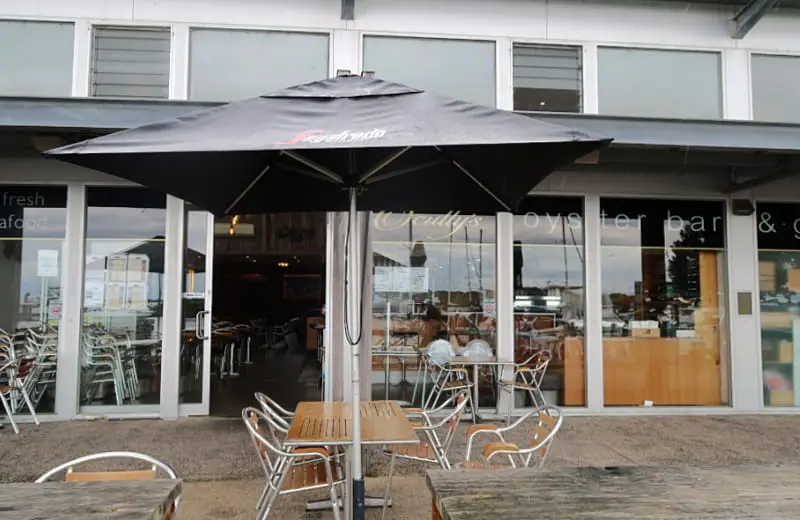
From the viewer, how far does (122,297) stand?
5723 mm

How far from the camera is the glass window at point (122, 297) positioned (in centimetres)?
564

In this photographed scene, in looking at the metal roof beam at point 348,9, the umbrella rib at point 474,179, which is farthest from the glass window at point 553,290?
the umbrella rib at point 474,179

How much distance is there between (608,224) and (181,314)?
4668mm

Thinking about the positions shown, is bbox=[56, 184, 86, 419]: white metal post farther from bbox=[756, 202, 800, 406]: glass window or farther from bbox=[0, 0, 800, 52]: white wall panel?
bbox=[756, 202, 800, 406]: glass window

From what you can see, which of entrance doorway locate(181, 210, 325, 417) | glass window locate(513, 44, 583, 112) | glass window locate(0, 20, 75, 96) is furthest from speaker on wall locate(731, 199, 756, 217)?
glass window locate(0, 20, 75, 96)

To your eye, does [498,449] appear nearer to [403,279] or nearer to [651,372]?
[403,279]

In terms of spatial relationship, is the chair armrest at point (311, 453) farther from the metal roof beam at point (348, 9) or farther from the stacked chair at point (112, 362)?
the metal roof beam at point (348, 9)

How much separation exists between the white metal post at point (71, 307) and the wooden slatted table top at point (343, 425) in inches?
126

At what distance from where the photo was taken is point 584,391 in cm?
611

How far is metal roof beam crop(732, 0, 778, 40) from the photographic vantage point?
5707 mm

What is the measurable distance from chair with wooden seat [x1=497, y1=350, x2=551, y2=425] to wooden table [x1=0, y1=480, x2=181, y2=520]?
4121 mm

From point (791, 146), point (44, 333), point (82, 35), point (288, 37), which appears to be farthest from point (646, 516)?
point (82, 35)

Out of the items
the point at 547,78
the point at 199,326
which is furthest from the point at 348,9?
the point at 199,326

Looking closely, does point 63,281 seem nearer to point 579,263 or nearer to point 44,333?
point 44,333
